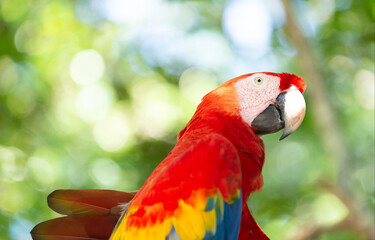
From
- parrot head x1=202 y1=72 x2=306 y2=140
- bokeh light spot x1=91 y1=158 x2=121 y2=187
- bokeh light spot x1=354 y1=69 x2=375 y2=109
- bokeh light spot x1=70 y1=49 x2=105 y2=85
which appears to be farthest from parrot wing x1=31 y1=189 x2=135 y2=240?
bokeh light spot x1=354 y1=69 x2=375 y2=109

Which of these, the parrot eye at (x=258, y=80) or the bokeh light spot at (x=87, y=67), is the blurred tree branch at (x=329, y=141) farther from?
the bokeh light spot at (x=87, y=67)

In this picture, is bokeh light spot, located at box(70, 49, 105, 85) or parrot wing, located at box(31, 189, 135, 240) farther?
bokeh light spot, located at box(70, 49, 105, 85)

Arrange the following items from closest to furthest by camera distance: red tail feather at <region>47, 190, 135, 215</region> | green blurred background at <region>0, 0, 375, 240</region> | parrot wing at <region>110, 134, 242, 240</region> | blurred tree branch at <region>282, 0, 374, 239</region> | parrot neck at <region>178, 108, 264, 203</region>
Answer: parrot wing at <region>110, 134, 242, 240</region>, parrot neck at <region>178, 108, 264, 203</region>, red tail feather at <region>47, 190, 135, 215</region>, blurred tree branch at <region>282, 0, 374, 239</region>, green blurred background at <region>0, 0, 375, 240</region>

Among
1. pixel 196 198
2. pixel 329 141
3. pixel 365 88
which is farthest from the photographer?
pixel 365 88

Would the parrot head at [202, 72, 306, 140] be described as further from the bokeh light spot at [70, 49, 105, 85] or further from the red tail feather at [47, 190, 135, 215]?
the bokeh light spot at [70, 49, 105, 85]

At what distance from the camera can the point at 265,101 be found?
4.39 feet

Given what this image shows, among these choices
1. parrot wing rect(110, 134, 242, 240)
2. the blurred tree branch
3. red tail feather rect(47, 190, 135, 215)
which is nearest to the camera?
parrot wing rect(110, 134, 242, 240)

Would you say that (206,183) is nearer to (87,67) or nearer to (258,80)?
(258,80)

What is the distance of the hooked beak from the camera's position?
1.30 meters

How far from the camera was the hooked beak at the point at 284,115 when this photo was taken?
130 cm

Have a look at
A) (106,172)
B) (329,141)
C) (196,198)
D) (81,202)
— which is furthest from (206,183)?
(106,172)

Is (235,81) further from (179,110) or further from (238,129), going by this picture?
(179,110)

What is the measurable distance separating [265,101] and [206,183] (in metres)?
0.42

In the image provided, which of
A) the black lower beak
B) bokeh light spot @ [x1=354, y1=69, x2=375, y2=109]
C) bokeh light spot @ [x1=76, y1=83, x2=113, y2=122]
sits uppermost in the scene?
the black lower beak
